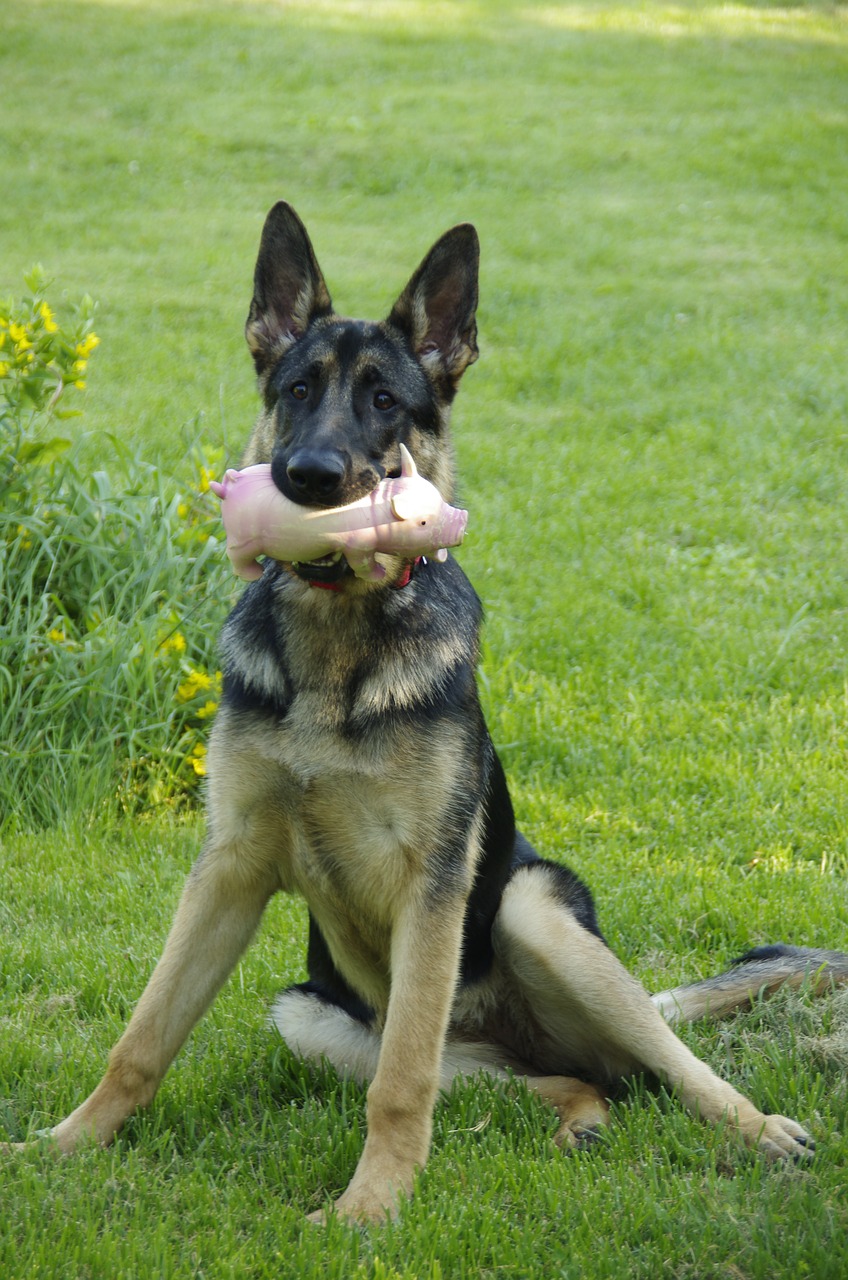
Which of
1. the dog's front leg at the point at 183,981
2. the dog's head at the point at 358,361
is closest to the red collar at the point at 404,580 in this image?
the dog's head at the point at 358,361

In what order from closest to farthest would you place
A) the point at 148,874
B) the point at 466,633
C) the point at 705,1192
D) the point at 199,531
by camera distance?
the point at 705,1192, the point at 466,633, the point at 148,874, the point at 199,531

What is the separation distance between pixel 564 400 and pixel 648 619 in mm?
3368

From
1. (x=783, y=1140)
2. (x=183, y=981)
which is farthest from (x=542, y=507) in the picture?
(x=783, y=1140)

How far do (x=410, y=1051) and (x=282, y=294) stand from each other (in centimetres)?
228

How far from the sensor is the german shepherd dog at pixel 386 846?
339 centimetres

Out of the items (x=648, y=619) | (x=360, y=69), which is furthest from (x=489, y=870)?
(x=360, y=69)

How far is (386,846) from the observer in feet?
11.2

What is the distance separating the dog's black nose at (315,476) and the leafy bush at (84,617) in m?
2.36

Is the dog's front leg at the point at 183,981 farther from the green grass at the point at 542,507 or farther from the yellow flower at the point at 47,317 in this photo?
the yellow flower at the point at 47,317

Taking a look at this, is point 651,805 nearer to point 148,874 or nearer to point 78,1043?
point 148,874

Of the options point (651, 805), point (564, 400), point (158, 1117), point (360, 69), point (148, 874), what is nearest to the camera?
point (158, 1117)

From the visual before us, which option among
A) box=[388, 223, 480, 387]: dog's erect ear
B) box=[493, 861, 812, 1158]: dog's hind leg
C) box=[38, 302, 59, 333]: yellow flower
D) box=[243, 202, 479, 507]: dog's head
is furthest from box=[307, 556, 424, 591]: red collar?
box=[38, 302, 59, 333]: yellow flower

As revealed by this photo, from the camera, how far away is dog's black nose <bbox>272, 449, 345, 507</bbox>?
3.25 m

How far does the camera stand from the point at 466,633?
12.6ft
